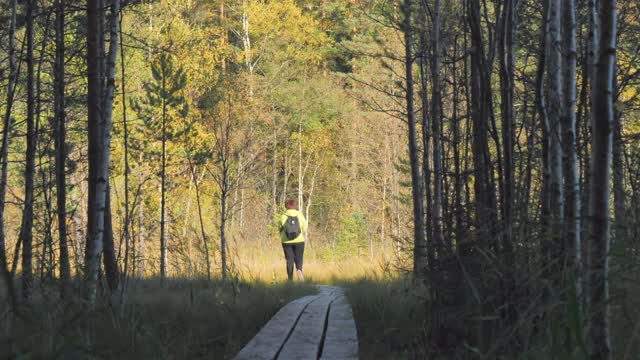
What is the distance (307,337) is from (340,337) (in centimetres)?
28

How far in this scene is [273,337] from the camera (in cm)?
512

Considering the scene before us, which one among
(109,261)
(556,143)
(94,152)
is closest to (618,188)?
(556,143)

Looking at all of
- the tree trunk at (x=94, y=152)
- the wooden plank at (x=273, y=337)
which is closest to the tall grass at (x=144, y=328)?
the wooden plank at (x=273, y=337)

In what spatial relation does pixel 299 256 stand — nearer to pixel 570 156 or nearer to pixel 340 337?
pixel 340 337

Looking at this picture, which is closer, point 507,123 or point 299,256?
point 507,123

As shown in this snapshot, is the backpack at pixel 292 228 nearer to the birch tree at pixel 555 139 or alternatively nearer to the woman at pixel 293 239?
the woman at pixel 293 239

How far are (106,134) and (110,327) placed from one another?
255cm

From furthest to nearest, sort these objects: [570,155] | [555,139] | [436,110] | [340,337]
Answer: [436,110]
[340,337]
[555,139]
[570,155]

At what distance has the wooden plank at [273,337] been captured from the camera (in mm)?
4395

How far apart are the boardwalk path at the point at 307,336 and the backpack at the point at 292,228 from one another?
6989mm

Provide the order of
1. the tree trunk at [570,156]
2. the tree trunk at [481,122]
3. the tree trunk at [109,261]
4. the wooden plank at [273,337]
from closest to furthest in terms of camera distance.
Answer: the tree trunk at [570,156]
the tree trunk at [481,122]
the wooden plank at [273,337]
the tree trunk at [109,261]

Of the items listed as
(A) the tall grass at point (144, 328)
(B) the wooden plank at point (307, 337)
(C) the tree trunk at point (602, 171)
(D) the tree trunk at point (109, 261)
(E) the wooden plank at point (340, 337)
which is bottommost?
(B) the wooden plank at point (307, 337)

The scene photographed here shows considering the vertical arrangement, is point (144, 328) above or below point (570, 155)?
below

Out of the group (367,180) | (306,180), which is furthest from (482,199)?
(306,180)
